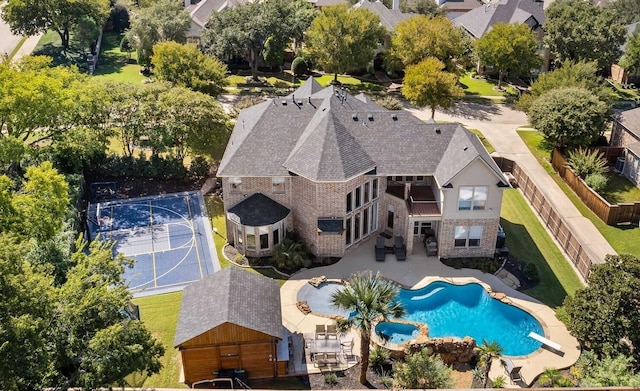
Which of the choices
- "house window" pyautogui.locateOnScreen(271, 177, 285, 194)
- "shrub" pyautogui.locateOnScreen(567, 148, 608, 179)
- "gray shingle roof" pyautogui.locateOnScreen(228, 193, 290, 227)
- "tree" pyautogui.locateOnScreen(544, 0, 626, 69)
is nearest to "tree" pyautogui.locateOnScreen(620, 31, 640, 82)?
"tree" pyautogui.locateOnScreen(544, 0, 626, 69)

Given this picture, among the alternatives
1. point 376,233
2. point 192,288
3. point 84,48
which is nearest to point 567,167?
point 376,233

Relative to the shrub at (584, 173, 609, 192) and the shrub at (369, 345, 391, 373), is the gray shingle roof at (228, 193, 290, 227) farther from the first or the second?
the shrub at (584, 173, 609, 192)

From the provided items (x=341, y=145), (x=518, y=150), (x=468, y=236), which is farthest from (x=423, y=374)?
(x=518, y=150)

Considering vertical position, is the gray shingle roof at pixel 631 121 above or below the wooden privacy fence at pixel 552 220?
above

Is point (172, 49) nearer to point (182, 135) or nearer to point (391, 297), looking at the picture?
point (182, 135)

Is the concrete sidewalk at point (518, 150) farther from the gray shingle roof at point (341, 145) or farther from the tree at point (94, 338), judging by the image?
the tree at point (94, 338)

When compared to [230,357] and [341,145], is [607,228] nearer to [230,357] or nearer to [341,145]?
[341,145]

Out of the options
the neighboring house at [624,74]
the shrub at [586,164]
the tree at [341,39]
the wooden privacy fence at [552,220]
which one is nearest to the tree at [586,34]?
the neighboring house at [624,74]
